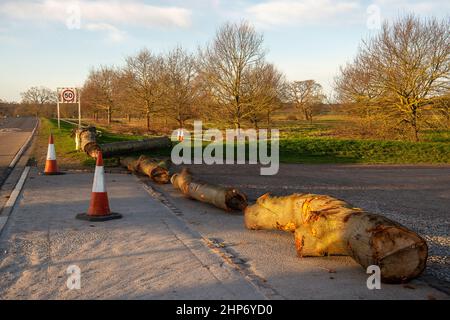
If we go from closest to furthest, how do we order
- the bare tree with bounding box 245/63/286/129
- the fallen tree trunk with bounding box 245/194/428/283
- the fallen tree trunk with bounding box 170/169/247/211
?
the fallen tree trunk with bounding box 245/194/428/283, the fallen tree trunk with bounding box 170/169/247/211, the bare tree with bounding box 245/63/286/129

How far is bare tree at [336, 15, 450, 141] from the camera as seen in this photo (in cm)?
2478

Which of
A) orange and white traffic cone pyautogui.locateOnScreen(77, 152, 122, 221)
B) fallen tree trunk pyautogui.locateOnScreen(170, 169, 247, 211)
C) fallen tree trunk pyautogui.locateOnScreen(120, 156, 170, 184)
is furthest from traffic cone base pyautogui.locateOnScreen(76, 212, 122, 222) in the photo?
fallen tree trunk pyautogui.locateOnScreen(120, 156, 170, 184)

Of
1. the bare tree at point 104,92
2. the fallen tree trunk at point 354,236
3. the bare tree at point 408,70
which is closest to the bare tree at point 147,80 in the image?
the bare tree at point 104,92

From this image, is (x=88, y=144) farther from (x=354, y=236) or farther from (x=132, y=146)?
(x=354, y=236)

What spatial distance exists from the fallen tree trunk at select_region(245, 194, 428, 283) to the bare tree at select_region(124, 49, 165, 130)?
33.5 m

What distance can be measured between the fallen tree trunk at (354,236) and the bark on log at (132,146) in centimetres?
896

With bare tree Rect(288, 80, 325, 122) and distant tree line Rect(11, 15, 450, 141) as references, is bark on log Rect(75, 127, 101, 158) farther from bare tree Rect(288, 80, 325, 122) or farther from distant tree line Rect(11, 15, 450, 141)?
bare tree Rect(288, 80, 325, 122)

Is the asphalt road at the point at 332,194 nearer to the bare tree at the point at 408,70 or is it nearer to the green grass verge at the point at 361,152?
the green grass verge at the point at 361,152

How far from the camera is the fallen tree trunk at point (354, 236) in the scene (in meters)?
4.14

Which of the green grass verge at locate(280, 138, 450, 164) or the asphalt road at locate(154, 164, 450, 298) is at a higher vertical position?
the green grass verge at locate(280, 138, 450, 164)

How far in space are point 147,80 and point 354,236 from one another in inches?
1522

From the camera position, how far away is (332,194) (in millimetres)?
9617

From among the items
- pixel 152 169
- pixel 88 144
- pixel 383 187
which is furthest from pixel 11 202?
pixel 383 187

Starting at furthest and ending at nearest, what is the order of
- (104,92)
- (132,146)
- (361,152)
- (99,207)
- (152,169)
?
(104,92), (361,152), (132,146), (152,169), (99,207)
